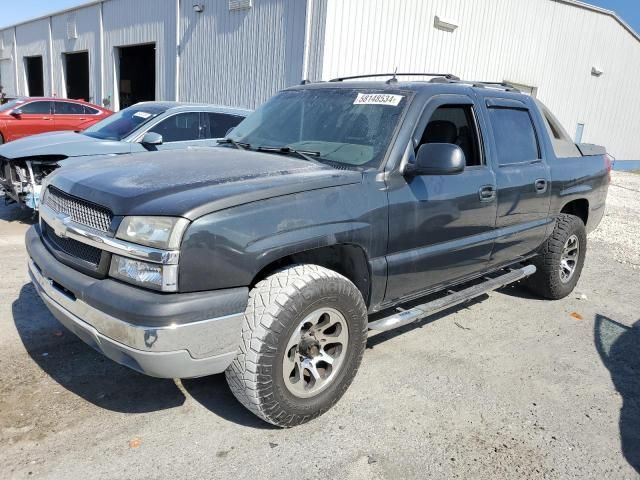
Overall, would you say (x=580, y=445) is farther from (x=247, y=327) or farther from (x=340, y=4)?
(x=340, y=4)

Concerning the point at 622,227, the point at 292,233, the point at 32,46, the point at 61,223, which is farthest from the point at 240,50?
the point at 32,46

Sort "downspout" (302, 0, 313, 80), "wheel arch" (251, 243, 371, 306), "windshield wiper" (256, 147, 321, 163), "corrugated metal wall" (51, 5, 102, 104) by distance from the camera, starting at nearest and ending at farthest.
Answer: "wheel arch" (251, 243, 371, 306)
"windshield wiper" (256, 147, 321, 163)
"downspout" (302, 0, 313, 80)
"corrugated metal wall" (51, 5, 102, 104)

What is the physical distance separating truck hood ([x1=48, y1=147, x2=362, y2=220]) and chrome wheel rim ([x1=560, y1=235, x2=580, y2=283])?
10.4 feet

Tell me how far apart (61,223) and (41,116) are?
13.7 m

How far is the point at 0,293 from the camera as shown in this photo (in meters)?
4.65

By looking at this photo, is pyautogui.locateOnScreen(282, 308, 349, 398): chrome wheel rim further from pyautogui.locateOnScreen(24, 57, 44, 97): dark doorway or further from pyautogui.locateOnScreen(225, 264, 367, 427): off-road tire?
pyautogui.locateOnScreen(24, 57, 44, 97): dark doorway

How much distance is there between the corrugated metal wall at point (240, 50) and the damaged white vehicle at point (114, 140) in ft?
15.7

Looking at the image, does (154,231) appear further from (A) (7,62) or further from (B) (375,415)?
(A) (7,62)

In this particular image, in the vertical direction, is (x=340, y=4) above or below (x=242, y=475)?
above

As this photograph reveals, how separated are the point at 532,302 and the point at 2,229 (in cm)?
657

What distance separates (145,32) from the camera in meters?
16.9

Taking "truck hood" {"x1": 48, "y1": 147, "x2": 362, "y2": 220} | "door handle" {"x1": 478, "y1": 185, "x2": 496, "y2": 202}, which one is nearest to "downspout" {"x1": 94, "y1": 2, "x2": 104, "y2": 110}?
"truck hood" {"x1": 48, "y1": 147, "x2": 362, "y2": 220}

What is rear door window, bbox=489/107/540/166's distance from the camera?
4.22 m

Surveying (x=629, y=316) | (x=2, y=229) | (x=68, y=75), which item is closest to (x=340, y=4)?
(x=2, y=229)
